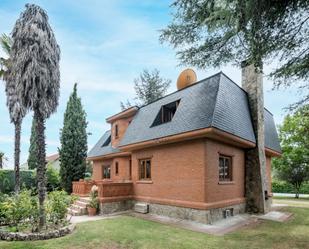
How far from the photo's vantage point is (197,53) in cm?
1164

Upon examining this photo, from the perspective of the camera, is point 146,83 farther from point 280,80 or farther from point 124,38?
point 280,80

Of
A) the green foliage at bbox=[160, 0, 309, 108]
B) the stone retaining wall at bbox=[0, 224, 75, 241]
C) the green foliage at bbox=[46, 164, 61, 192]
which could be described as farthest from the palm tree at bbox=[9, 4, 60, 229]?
the green foliage at bbox=[46, 164, 61, 192]

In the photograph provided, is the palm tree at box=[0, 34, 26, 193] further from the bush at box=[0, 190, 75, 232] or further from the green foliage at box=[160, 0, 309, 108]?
the green foliage at box=[160, 0, 309, 108]

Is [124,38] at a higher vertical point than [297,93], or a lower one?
higher

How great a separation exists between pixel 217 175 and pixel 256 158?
3.49 m

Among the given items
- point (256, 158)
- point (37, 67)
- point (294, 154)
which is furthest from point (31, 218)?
point (294, 154)

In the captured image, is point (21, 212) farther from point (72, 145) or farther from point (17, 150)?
point (72, 145)

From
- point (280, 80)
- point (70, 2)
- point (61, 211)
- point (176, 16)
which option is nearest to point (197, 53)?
point (176, 16)

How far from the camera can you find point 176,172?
41.9 ft

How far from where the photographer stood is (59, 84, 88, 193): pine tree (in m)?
24.2

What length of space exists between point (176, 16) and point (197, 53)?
6.85 ft

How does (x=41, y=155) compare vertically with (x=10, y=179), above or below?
above

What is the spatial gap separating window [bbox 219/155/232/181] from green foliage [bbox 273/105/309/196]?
17.9m

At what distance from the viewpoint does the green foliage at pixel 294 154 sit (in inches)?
1107
